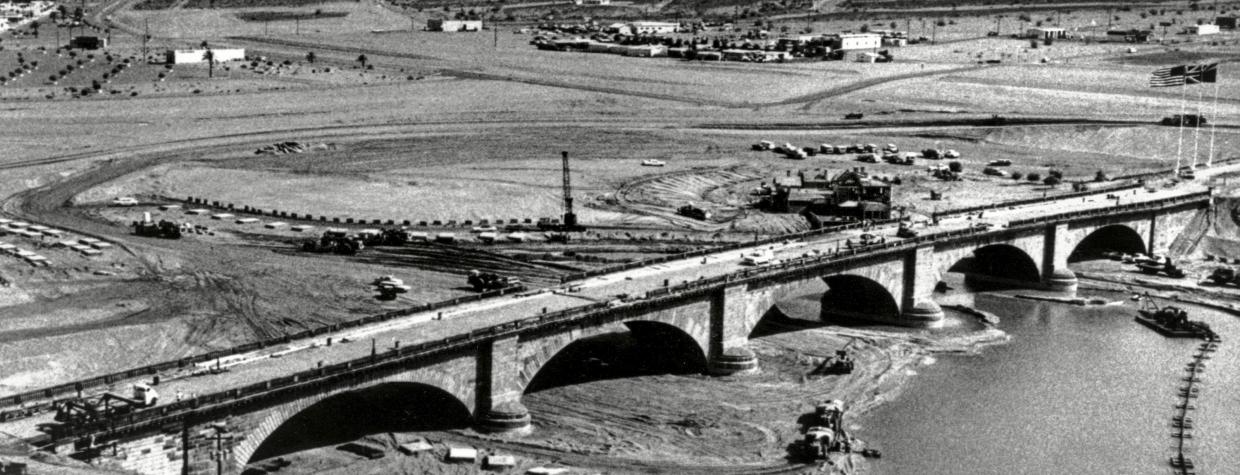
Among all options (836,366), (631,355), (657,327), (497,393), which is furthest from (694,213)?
(497,393)

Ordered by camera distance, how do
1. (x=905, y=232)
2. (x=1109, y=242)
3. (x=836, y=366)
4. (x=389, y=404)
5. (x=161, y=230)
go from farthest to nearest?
(x=1109, y=242) → (x=161, y=230) → (x=905, y=232) → (x=836, y=366) → (x=389, y=404)

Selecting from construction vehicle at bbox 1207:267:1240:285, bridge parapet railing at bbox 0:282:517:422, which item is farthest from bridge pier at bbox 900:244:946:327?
bridge parapet railing at bbox 0:282:517:422

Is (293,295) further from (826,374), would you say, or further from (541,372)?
(826,374)

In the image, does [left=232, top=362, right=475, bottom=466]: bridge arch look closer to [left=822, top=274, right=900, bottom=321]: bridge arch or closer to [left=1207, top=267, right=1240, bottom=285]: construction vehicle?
[left=822, top=274, right=900, bottom=321]: bridge arch

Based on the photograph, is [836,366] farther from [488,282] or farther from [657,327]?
[488,282]

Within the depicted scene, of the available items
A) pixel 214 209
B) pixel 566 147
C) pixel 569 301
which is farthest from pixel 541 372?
pixel 566 147

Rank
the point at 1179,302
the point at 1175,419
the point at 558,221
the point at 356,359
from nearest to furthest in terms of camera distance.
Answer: the point at 356,359 < the point at 1175,419 < the point at 1179,302 < the point at 558,221
